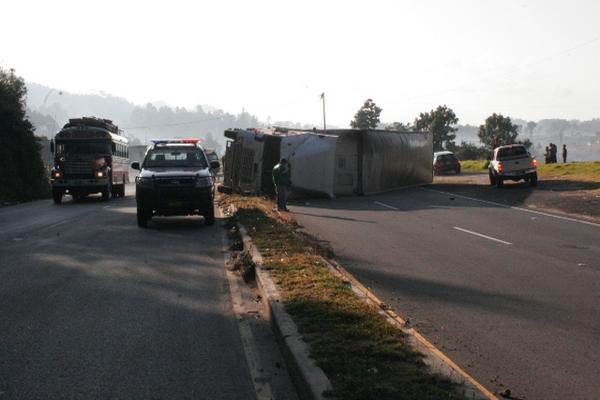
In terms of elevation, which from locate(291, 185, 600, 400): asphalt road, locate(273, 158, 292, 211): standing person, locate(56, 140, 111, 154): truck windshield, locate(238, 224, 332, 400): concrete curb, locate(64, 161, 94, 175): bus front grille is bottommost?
locate(291, 185, 600, 400): asphalt road

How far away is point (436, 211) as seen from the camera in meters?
23.6

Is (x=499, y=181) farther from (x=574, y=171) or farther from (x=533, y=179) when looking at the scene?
(x=574, y=171)

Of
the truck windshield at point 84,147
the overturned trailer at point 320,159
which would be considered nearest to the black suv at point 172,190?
the overturned trailer at point 320,159

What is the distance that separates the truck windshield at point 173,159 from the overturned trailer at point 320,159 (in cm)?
963

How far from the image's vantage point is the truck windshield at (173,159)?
713 inches

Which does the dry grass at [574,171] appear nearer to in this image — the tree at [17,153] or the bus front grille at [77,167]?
the bus front grille at [77,167]

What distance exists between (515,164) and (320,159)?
9661 mm

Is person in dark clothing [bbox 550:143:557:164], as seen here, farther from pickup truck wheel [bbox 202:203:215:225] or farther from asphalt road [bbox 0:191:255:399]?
asphalt road [bbox 0:191:255:399]

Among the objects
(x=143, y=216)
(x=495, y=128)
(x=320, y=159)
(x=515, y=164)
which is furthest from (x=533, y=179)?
(x=495, y=128)

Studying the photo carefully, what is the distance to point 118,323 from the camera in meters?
7.43

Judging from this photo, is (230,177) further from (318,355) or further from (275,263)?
(318,355)

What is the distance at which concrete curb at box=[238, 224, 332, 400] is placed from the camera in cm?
501

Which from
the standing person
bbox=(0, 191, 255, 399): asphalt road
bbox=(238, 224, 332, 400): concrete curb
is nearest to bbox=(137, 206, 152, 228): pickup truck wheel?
bbox=(0, 191, 255, 399): asphalt road

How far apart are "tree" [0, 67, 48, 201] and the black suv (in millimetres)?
19243
